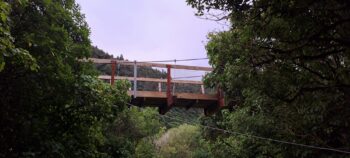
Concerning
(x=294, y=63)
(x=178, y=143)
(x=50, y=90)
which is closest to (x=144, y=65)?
(x=50, y=90)

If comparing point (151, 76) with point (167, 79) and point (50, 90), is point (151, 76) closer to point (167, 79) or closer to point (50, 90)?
point (167, 79)

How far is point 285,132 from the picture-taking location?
6734mm

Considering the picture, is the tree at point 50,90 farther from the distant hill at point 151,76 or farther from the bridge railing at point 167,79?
the bridge railing at point 167,79

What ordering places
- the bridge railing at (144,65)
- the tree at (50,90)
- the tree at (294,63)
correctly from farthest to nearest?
1. the bridge railing at (144,65)
2. the tree at (50,90)
3. the tree at (294,63)

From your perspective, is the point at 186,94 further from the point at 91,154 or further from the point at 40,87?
the point at 40,87

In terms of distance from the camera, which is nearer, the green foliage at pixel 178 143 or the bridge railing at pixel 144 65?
the bridge railing at pixel 144 65

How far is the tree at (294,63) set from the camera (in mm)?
4543

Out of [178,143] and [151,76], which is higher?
[151,76]

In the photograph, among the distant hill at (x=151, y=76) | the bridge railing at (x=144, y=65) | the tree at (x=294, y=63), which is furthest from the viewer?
the distant hill at (x=151, y=76)

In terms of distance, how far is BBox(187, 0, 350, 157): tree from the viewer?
4543 mm

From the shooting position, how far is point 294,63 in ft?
17.5

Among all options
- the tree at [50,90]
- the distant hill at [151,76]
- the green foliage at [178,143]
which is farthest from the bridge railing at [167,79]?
the green foliage at [178,143]

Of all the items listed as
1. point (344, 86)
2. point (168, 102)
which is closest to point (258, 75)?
point (344, 86)

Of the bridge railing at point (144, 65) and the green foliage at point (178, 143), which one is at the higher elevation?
the bridge railing at point (144, 65)
